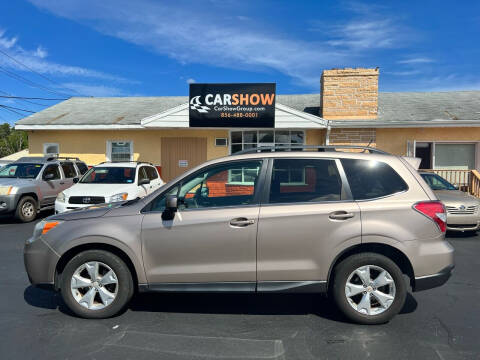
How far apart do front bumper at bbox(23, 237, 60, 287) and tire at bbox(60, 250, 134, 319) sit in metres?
0.14

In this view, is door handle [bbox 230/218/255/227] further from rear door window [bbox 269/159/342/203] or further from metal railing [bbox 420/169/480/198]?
metal railing [bbox 420/169/480/198]

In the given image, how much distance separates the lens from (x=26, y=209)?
9.45 meters

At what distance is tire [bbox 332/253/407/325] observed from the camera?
3.50m

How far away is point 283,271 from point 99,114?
13.7 m

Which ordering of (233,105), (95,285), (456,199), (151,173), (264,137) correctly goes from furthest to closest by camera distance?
(264,137)
(233,105)
(151,173)
(456,199)
(95,285)

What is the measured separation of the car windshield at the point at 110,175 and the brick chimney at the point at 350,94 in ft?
23.9

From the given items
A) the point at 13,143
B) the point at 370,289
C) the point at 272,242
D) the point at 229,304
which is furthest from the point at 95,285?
the point at 13,143

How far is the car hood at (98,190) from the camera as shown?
790 centimetres

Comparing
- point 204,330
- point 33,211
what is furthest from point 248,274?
point 33,211

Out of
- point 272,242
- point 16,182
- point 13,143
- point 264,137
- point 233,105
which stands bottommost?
point 272,242

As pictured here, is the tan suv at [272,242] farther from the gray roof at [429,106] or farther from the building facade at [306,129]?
the gray roof at [429,106]

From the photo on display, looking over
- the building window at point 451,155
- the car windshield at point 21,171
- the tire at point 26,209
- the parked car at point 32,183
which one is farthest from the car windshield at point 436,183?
the car windshield at point 21,171

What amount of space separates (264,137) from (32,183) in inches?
309

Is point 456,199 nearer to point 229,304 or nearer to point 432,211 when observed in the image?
point 432,211
